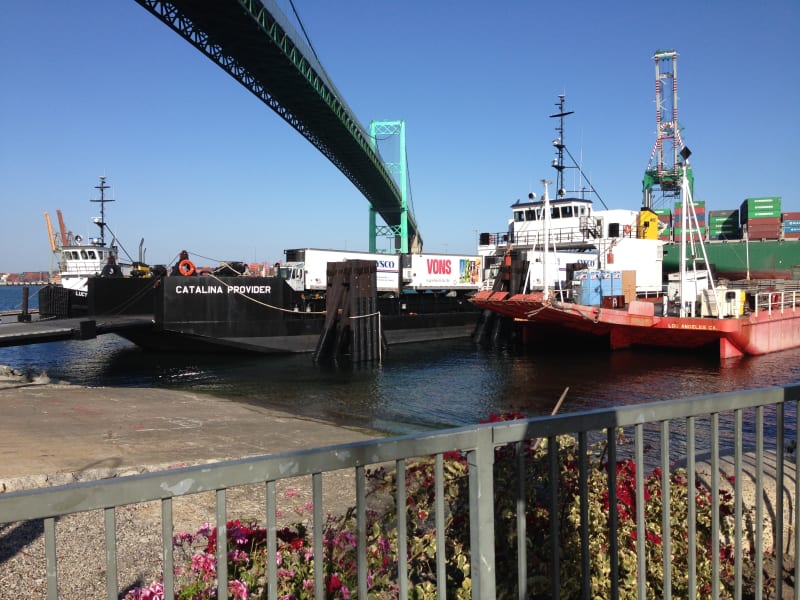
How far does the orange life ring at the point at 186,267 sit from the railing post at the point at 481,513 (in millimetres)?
24425

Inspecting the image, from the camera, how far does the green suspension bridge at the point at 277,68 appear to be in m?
29.7

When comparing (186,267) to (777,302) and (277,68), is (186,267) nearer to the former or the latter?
(277,68)

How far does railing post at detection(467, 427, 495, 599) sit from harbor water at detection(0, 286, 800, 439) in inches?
415

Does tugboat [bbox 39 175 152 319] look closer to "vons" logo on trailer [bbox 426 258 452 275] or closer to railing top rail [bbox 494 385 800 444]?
"vons" logo on trailer [bbox 426 258 452 275]

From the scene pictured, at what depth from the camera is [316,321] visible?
27.7 metres

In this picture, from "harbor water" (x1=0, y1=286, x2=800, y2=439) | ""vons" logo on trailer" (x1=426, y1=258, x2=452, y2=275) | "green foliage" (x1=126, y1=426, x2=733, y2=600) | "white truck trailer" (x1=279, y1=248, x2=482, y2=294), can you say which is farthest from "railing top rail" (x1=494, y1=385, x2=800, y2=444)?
""vons" logo on trailer" (x1=426, y1=258, x2=452, y2=275)

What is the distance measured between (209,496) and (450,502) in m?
2.91

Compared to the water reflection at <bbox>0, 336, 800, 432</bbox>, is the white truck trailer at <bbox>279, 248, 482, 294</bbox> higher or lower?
higher

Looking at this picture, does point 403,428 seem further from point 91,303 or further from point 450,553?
point 91,303

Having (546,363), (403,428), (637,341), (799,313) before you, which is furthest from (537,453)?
(799,313)

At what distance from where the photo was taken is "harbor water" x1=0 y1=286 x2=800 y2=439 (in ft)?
53.0

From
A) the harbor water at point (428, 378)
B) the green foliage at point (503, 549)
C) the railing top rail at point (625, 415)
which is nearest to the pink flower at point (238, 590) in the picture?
the green foliage at point (503, 549)

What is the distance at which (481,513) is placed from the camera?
7.45 feet

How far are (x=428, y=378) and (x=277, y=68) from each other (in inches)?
902
